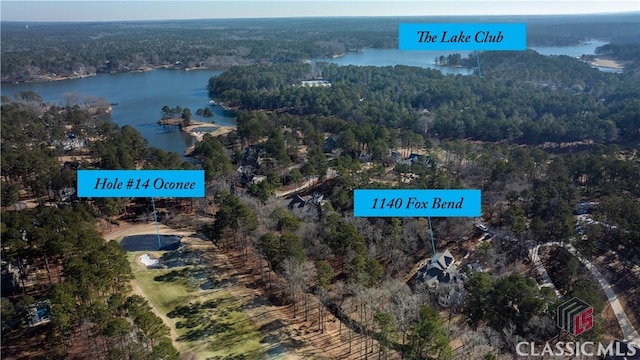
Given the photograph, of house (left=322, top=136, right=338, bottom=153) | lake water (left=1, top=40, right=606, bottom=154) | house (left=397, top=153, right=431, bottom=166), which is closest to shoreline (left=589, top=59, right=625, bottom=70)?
lake water (left=1, top=40, right=606, bottom=154)

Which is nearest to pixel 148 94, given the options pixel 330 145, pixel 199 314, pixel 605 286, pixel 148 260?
pixel 330 145

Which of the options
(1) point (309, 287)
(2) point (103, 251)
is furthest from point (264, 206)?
(2) point (103, 251)

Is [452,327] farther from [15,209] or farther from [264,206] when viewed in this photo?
[15,209]

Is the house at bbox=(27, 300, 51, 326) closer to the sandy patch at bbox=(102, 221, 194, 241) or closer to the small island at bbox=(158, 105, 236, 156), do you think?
the sandy patch at bbox=(102, 221, 194, 241)

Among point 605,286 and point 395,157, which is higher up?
point 395,157

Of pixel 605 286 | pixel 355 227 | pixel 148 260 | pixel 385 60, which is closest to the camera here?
pixel 605 286

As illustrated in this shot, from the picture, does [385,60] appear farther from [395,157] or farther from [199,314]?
[199,314]
